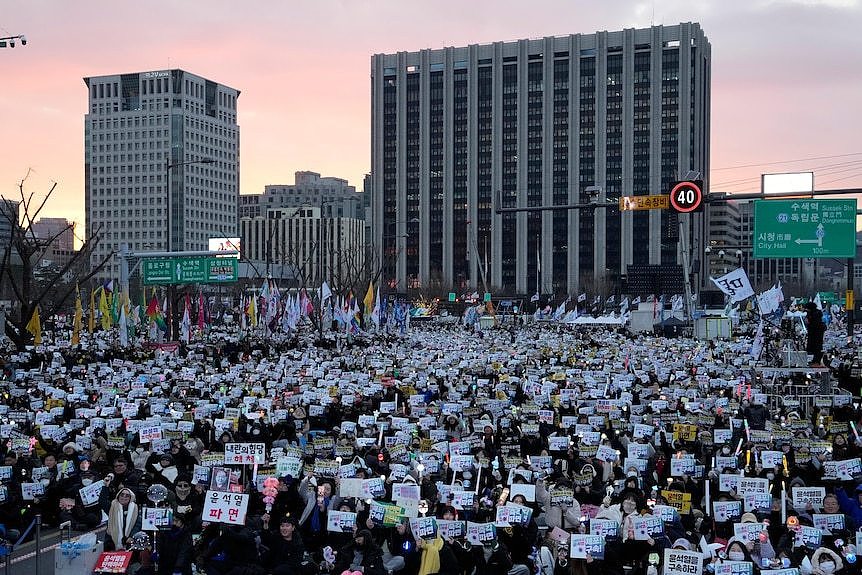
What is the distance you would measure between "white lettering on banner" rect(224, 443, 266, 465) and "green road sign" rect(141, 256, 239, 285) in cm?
2188

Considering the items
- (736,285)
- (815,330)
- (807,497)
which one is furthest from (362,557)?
(736,285)

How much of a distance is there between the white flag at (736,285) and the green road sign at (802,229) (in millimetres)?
4142

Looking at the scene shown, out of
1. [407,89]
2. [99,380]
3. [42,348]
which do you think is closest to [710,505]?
[99,380]

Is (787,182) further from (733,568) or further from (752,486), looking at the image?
(733,568)

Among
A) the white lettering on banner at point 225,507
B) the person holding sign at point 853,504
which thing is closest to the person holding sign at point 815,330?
the person holding sign at point 853,504

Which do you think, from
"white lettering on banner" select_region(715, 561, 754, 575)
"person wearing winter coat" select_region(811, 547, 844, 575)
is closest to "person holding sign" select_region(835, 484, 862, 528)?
"person wearing winter coat" select_region(811, 547, 844, 575)

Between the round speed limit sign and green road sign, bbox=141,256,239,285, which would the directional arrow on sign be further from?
green road sign, bbox=141,256,239,285

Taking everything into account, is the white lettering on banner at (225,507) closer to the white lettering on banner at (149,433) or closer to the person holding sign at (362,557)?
the person holding sign at (362,557)

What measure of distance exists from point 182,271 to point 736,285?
1954 centimetres

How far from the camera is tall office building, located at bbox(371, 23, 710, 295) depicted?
149 metres

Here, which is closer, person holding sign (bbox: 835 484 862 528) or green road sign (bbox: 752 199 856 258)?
person holding sign (bbox: 835 484 862 528)

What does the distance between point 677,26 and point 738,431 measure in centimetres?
13887

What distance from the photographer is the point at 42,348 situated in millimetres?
40000

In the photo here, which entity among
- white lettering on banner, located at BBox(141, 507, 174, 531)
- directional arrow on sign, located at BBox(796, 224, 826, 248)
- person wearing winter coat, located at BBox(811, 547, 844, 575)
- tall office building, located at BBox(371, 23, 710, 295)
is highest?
tall office building, located at BBox(371, 23, 710, 295)
